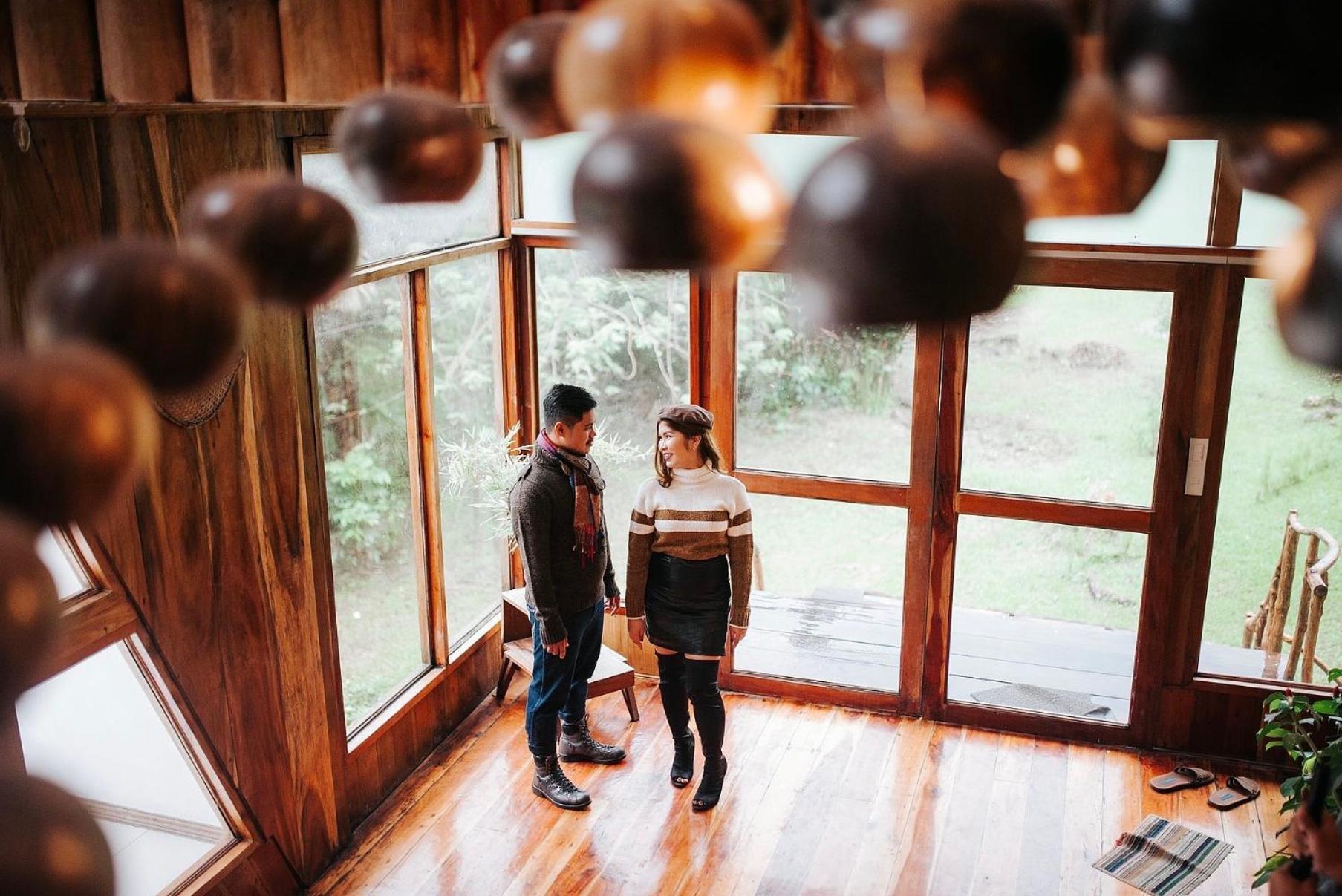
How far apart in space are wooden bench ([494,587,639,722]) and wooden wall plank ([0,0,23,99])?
320cm

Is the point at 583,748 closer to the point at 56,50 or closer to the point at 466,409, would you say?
the point at 466,409

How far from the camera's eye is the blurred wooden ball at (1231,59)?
1.74 feet

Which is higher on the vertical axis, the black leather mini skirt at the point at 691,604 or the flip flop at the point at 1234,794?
the black leather mini skirt at the point at 691,604

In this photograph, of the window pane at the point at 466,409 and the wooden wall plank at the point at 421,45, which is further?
the window pane at the point at 466,409

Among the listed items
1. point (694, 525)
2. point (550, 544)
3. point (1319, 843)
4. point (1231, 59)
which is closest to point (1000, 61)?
point (1231, 59)

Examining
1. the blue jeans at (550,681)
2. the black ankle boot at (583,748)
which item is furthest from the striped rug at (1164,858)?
the blue jeans at (550,681)

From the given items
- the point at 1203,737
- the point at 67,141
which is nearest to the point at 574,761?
the point at 1203,737

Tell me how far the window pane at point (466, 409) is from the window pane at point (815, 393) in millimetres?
1044

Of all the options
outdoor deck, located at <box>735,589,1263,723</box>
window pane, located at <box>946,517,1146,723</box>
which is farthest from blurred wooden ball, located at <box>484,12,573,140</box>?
outdoor deck, located at <box>735,589,1263,723</box>

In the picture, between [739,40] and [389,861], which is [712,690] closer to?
[389,861]

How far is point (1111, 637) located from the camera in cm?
429

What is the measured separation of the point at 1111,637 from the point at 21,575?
4.31m

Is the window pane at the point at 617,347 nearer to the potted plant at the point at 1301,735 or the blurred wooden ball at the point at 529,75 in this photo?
the potted plant at the point at 1301,735

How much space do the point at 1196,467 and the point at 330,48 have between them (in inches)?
147
